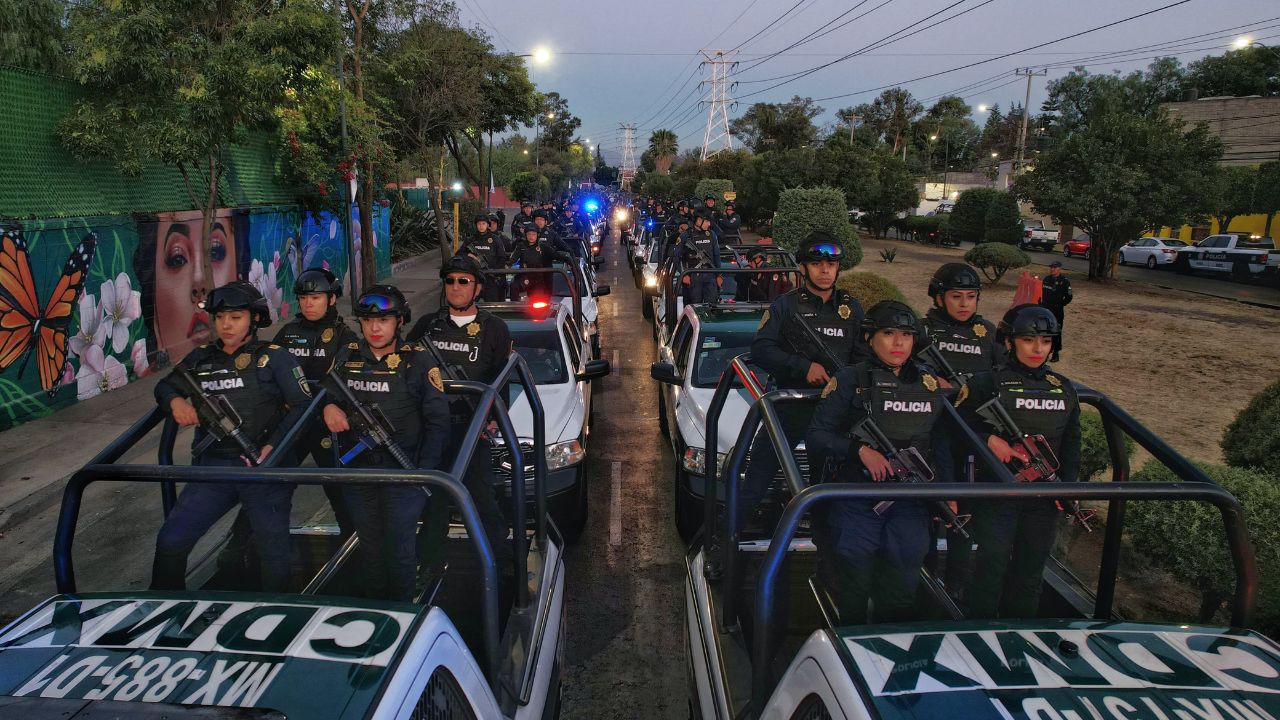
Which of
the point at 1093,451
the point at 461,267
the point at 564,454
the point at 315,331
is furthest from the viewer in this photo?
the point at 1093,451

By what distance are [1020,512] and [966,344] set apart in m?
1.91

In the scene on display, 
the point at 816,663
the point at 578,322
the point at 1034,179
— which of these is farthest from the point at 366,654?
the point at 1034,179

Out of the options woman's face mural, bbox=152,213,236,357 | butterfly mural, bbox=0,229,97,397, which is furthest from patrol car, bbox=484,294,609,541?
woman's face mural, bbox=152,213,236,357

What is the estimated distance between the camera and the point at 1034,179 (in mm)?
23453

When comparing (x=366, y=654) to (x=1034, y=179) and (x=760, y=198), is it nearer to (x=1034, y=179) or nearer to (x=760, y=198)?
(x=1034, y=179)

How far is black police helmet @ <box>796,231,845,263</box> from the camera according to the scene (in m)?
5.12

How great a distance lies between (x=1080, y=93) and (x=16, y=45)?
73.2 m

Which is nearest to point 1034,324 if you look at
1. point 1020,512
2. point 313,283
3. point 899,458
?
point 1020,512

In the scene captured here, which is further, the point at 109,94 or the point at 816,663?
the point at 109,94

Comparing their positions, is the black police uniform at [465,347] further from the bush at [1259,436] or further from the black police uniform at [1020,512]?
the bush at [1259,436]

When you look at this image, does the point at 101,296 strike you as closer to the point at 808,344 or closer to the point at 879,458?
the point at 808,344

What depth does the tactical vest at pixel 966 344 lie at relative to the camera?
17.6 feet

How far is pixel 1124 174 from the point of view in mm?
21297

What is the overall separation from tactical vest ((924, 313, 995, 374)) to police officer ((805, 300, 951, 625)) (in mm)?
1688
